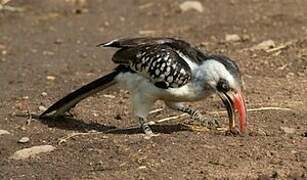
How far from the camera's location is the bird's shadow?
6.36 m

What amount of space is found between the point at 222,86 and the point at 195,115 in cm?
60

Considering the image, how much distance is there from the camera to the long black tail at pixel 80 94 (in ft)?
21.3

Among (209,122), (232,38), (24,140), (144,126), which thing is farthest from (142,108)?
(232,38)

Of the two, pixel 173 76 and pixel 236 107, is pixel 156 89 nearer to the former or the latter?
pixel 173 76

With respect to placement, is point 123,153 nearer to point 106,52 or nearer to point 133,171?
point 133,171

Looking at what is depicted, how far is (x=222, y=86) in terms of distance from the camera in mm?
5922

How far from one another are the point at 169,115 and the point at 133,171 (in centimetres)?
165

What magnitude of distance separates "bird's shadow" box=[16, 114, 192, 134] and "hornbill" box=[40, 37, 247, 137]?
147mm

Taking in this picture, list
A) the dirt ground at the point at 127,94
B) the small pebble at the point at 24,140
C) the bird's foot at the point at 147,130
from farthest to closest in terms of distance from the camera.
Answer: the small pebble at the point at 24,140 → the bird's foot at the point at 147,130 → the dirt ground at the point at 127,94

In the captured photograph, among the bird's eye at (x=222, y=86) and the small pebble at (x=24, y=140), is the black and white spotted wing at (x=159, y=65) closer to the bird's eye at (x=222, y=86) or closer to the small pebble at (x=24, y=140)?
the bird's eye at (x=222, y=86)

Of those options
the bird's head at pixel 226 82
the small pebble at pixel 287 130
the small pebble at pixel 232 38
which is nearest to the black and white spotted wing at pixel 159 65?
the bird's head at pixel 226 82

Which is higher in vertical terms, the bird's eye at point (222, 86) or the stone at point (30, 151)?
the bird's eye at point (222, 86)

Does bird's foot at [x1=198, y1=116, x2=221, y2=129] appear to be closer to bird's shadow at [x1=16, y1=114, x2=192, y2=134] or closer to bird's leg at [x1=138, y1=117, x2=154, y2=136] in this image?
bird's shadow at [x1=16, y1=114, x2=192, y2=134]

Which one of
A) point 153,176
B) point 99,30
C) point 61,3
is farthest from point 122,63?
point 61,3
